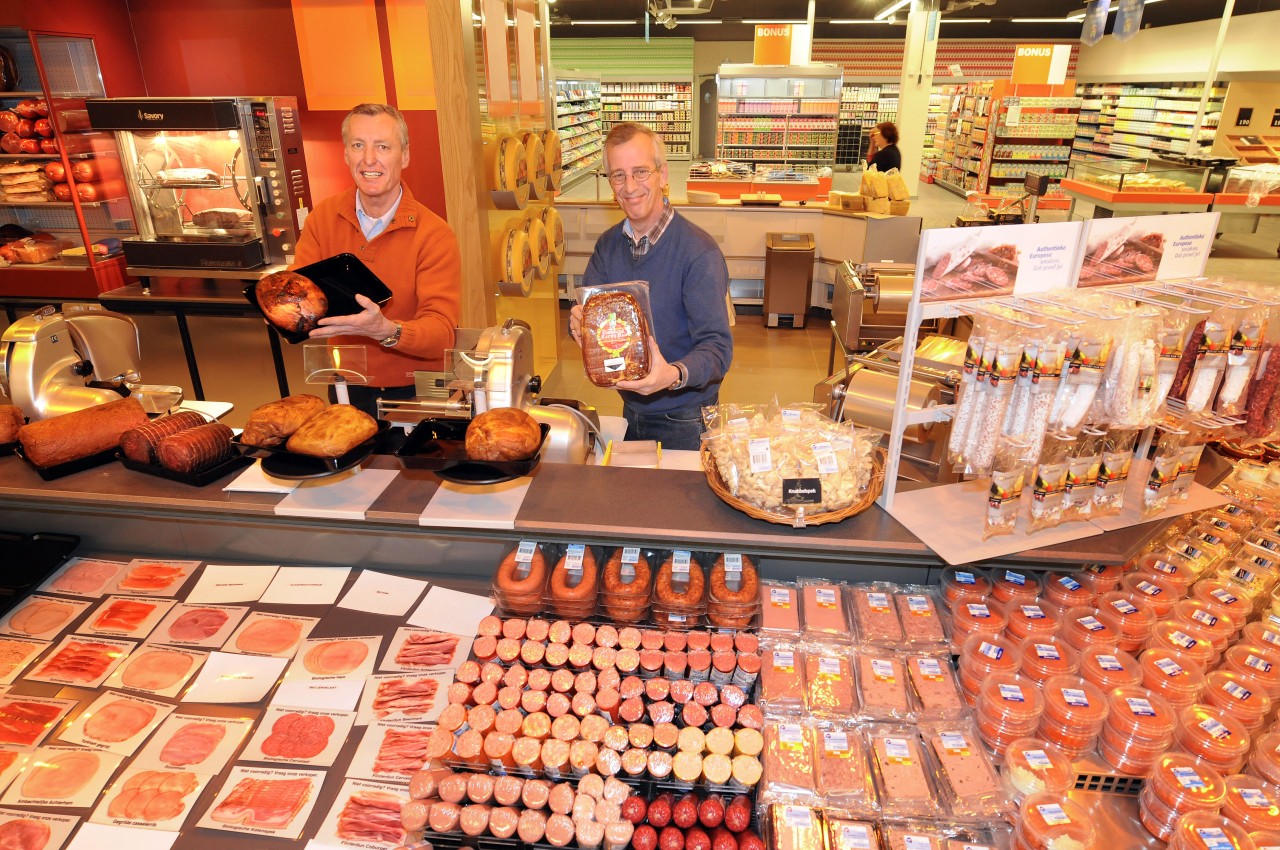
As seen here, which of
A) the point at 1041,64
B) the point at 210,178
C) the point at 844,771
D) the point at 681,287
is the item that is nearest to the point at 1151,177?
the point at 1041,64

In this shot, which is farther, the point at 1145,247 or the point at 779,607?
the point at 1145,247

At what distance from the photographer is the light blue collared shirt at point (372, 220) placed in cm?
279

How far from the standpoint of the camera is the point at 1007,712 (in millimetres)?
1559

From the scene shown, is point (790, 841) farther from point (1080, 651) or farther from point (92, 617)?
point (92, 617)

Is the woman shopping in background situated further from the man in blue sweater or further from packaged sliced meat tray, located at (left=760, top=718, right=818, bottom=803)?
packaged sliced meat tray, located at (left=760, top=718, right=818, bottom=803)

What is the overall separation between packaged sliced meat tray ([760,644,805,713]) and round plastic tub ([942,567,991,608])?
0.47m

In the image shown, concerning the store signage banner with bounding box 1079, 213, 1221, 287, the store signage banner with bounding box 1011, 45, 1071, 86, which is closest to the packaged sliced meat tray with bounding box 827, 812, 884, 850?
the store signage banner with bounding box 1079, 213, 1221, 287

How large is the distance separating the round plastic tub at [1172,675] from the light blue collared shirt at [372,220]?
284 centimetres

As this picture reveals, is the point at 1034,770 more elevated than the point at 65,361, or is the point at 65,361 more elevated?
the point at 65,361

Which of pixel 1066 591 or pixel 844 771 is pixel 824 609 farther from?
pixel 1066 591

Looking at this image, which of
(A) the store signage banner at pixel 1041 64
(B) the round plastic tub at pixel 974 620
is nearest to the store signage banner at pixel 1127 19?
(B) the round plastic tub at pixel 974 620

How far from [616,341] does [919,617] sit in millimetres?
1134

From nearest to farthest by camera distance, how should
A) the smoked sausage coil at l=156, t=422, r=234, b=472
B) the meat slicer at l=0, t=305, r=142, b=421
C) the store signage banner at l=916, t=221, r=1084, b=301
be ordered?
1. the store signage banner at l=916, t=221, r=1084, b=301
2. the smoked sausage coil at l=156, t=422, r=234, b=472
3. the meat slicer at l=0, t=305, r=142, b=421

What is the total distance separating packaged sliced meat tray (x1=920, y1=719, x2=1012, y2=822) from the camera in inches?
56.2
